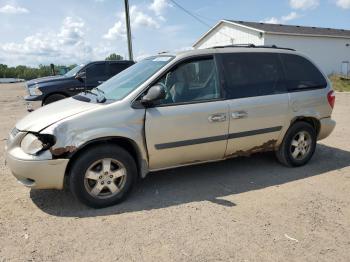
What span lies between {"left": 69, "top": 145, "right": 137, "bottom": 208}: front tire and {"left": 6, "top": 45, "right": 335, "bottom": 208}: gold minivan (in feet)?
0.04

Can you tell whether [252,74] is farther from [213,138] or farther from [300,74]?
[213,138]

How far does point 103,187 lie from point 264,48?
3160 mm

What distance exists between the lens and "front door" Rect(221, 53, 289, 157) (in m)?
4.91

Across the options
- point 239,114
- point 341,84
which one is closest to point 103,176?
point 239,114

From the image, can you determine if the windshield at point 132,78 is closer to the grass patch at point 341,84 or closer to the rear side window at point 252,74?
the rear side window at point 252,74

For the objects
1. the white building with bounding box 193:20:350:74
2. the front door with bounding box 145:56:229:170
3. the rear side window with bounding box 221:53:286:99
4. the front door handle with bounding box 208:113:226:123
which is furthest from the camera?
the white building with bounding box 193:20:350:74

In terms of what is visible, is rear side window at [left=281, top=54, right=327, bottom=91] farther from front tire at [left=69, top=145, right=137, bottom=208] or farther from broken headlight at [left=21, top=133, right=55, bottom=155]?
broken headlight at [left=21, top=133, right=55, bottom=155]

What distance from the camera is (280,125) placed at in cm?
531

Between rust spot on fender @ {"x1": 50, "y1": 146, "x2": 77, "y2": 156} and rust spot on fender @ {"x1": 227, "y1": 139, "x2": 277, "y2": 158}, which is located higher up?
rust spot on fender @ {"x1": 50, "y1": 146, "x2": 77, "y2": 156}

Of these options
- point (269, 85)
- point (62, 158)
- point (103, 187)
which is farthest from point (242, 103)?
point (62, 158)

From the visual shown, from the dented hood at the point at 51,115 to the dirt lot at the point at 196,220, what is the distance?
0.98 metres

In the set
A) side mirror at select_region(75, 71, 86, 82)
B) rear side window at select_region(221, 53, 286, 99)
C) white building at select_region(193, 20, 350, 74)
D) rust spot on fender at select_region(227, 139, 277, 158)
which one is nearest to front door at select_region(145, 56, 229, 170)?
rear side window at select_region(221, 53, 286, 99)

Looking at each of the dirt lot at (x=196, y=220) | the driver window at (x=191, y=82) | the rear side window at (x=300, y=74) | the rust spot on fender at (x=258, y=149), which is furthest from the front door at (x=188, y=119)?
the rear side window at (x=300, y=74)

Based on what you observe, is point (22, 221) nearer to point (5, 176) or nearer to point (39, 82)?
point (5, 176)
